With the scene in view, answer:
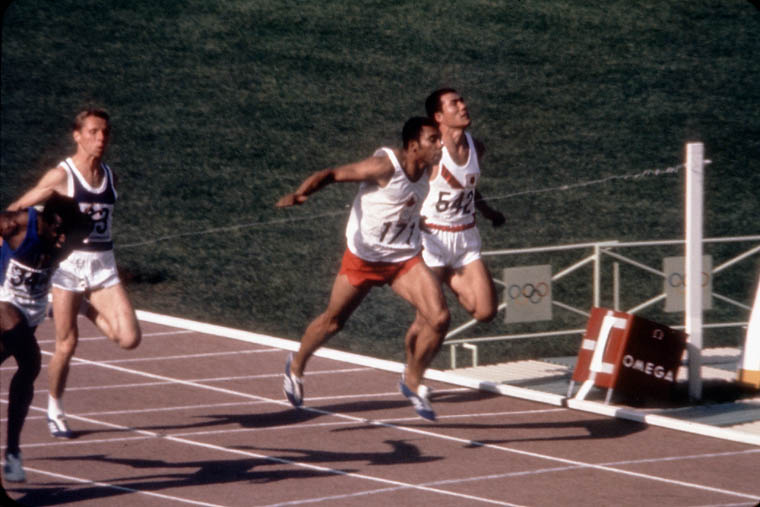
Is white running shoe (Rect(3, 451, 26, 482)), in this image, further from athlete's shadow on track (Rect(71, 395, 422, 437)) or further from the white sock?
athlete's shadow on track (Rect(71, 395, 422, 437))

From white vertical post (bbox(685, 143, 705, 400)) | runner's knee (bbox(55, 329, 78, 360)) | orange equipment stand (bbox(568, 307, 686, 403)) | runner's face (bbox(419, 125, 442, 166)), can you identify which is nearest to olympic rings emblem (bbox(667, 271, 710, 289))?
white vertical post (bbox(685, 143, 705, 400))

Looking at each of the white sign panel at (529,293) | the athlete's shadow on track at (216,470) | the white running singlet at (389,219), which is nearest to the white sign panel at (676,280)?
the white sign panel at (529,293)

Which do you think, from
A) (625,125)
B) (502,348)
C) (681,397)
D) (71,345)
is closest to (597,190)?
(625,125)

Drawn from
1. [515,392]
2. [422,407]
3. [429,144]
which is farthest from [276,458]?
[515,392]

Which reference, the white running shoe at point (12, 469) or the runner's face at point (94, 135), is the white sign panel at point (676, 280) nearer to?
the runner's face at point (94, 135)

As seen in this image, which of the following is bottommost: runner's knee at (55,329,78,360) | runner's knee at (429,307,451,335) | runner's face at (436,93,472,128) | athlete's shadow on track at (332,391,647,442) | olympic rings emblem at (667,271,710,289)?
athlete's shadow on track at (332,391,647,442)

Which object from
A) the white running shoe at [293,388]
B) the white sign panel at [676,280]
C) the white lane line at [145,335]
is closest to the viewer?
the white running shoe at [293,388]

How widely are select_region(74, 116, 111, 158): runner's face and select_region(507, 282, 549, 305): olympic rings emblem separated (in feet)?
14.4

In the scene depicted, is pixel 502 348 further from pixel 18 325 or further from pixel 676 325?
pixel 18 325

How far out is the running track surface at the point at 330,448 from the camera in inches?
267

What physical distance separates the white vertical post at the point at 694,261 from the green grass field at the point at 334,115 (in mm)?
5684

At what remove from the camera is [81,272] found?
7.77 metres

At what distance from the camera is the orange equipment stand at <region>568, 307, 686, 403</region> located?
9.15m

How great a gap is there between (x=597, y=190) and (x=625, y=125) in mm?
4166
